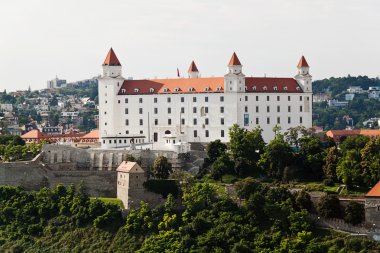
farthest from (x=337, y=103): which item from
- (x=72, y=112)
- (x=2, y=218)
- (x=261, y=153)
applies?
(x=2, y=218)

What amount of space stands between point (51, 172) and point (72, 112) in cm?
7680

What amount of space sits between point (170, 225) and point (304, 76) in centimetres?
2325

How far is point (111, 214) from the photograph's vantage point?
60.2 metres

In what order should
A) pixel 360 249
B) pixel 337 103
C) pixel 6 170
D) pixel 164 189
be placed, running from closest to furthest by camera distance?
pixel 360 249
pixel 164 189
pixel 6 170
pixel 337 103

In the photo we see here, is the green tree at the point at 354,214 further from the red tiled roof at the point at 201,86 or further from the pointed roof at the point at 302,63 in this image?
the pointed roof at the point at 302,63

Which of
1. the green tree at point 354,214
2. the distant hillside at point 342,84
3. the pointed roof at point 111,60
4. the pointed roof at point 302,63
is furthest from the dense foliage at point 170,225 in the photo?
the distant hillside at point 342,84

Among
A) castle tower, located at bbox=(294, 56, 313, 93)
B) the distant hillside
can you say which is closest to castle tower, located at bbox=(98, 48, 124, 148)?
castle tower, located at bbox=(294, 56, 313, 93)

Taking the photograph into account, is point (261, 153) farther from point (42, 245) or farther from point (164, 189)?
point (42, 245)

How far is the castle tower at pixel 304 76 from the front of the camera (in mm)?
76188

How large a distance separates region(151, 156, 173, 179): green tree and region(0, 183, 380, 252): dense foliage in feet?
9.51

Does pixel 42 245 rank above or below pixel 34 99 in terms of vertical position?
below

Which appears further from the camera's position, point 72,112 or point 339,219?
point 72,112

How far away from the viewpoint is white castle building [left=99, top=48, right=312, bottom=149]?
A: 74.1 metres

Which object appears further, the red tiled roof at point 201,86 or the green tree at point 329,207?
the red tiled roof at point 201,86
